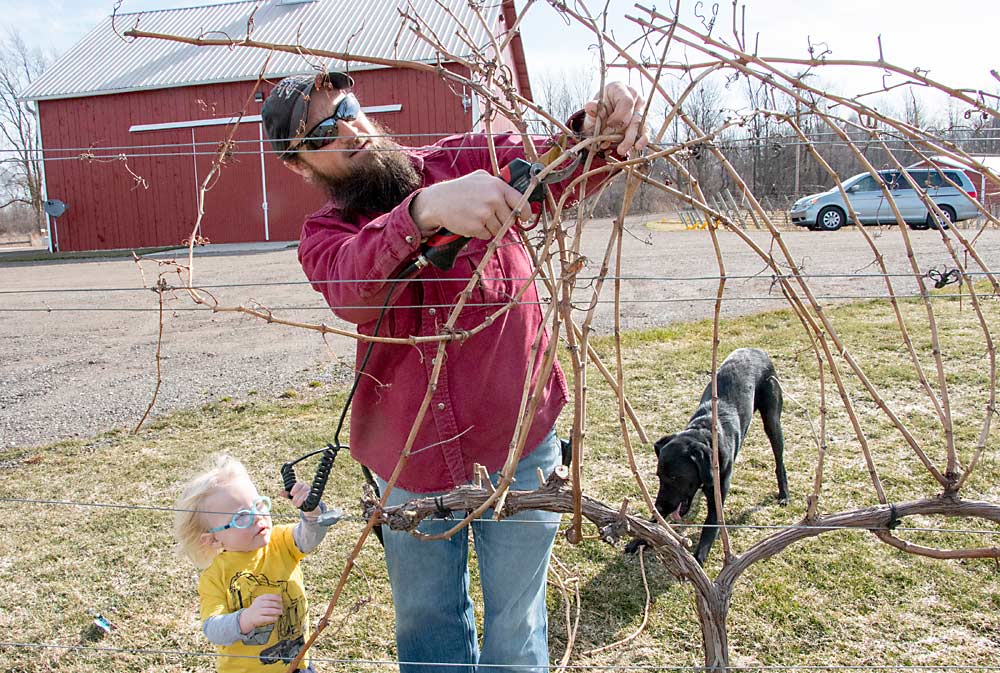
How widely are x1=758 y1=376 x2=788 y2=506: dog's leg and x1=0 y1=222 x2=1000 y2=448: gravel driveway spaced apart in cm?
81

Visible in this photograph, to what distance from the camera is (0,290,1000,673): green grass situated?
263cm

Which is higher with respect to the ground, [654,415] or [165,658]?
[654,415]

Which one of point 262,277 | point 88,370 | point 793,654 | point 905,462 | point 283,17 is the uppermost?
point 283,17

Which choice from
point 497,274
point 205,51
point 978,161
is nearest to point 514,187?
point 497,274

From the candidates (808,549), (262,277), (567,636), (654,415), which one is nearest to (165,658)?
(567,636)

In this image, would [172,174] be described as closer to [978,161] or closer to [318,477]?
[318,477]

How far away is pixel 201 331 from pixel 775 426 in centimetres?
617

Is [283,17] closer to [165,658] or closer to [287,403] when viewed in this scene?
[287,403]

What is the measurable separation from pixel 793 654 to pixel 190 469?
3228 millimetres

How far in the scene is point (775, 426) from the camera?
369 cm

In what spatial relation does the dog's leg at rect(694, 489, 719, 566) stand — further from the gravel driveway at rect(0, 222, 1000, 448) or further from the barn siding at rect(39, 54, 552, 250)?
the barn siding at rect(39, 54, 552, 250)

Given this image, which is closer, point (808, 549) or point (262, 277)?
point (808, 549)

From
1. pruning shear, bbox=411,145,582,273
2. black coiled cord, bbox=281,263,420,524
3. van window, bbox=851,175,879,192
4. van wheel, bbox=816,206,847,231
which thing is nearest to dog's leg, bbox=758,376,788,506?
black coiled cord, bbox=281,263,420,524

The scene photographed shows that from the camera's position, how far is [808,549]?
3150mm
